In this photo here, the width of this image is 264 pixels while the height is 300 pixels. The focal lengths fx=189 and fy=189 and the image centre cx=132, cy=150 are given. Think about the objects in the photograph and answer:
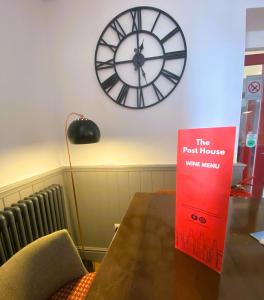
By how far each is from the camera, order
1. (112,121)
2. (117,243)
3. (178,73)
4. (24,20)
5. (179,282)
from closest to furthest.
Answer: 1. (179,282)
2. (117,243)
3. (24,20)
4. (178,73)
5. (112,121)

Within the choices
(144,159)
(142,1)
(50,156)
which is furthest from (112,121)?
(142,1)

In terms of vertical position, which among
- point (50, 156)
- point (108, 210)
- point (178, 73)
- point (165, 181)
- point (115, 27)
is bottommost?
point (108, 210)

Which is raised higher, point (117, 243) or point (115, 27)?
point (115, 27)

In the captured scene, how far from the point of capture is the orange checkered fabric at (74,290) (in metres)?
0.92

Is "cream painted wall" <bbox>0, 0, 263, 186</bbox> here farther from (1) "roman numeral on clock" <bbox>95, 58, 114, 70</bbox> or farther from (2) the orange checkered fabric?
(2) the orange checkered fabric

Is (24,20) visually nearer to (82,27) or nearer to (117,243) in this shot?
(82,27)

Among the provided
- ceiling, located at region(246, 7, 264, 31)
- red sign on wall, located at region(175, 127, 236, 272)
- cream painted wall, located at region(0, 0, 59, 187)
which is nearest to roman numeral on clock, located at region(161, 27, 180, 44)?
ceiling, located at region(246, 7, 264, 31)

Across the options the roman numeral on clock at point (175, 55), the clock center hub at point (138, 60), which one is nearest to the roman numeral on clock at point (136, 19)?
the clock center hub at point (138, 60)

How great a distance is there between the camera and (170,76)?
1686 mm

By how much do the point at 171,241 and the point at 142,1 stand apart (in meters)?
1.86

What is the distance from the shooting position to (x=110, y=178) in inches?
75.0

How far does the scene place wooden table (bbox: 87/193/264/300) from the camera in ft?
1.77

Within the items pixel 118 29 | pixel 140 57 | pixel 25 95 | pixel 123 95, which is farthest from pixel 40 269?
pixel 118 29

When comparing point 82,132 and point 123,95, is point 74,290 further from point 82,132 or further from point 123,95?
point 123,95
